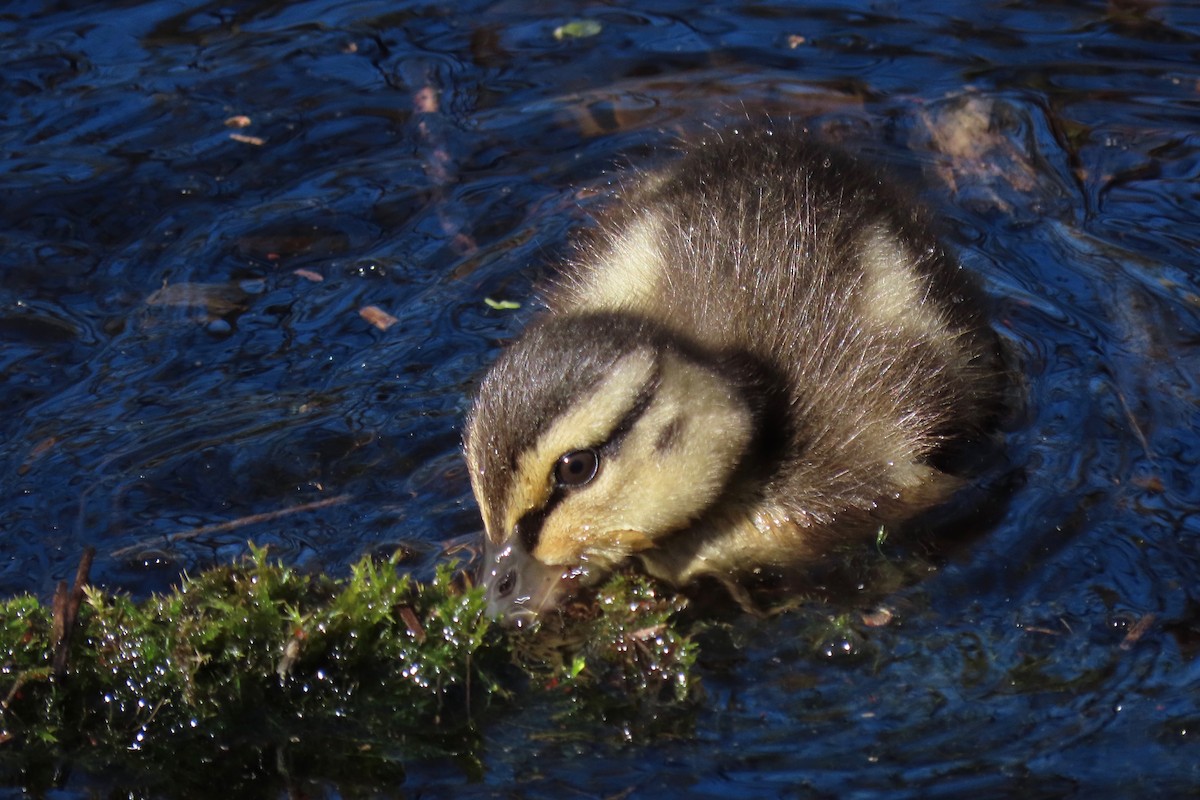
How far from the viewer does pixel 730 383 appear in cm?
475

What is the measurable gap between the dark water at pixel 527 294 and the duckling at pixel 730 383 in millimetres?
408

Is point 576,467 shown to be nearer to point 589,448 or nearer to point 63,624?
point 589,448

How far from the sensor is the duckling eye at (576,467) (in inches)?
179

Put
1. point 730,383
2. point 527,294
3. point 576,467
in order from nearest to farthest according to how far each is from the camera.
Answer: point 576,467, point 730,383, point 527,294

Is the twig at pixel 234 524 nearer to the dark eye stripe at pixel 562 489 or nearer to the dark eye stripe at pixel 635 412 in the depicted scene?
the dark eye stripe at pixel 562 489

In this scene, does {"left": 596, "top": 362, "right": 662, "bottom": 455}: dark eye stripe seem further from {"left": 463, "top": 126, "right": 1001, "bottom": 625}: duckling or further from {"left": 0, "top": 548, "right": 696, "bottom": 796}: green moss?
{"left": 0, "top": 548, "right": 696, "bottom": 796}: green moss

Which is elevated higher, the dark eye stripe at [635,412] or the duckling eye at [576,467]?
the dark eye stripe at [635,412]

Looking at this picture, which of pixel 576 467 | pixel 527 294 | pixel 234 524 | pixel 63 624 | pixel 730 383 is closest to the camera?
pixel 63 624

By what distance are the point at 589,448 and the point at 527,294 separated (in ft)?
6.85

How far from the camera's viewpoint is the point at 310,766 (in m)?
4.04

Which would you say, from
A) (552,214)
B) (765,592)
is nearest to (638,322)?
(765,592)

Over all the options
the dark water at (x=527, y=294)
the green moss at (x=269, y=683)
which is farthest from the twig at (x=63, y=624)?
the dark water at (x=527, y=294)

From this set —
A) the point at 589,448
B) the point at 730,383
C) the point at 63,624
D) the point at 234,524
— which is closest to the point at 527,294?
the point at 234,524

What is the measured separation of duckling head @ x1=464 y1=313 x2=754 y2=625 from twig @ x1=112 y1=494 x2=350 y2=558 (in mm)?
783
